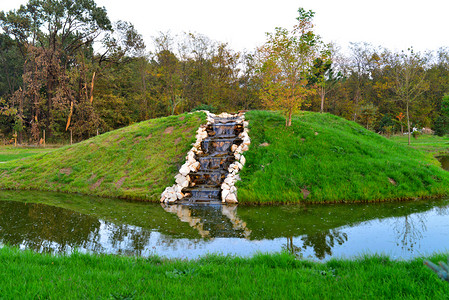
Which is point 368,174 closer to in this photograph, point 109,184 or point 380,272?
point 380,272

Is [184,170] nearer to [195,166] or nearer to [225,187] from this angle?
[195,166]

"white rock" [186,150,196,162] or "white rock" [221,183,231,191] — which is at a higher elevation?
"white rock" [186,150,196,162]

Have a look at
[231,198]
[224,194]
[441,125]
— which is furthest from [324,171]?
[441,125]

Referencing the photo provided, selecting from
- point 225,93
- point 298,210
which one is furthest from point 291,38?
point 225,93

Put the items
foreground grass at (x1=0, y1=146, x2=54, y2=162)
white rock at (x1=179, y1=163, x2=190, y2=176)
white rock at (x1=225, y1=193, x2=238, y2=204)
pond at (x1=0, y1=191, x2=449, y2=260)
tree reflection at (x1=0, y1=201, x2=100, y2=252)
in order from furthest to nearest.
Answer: foreground grass at (x1=0, y1=146, x2=54, y2=162), white rock at (x1=179, y1=163, x2=190, y2=176), white rock at (x1=225, y1=193, x2=238, y2=204), tree reflection at (x1=0, y1=201, x2=100, y2=252), pond at (x1=0, y1=191, x2=449, y2=260)

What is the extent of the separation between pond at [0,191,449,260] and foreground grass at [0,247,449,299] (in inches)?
41.0

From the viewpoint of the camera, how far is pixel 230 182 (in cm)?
1151

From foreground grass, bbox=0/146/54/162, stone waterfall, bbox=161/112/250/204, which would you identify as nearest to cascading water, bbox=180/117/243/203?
stone waterfall, bbox=161/112/250/204

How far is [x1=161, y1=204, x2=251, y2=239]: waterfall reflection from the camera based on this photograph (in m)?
7.29

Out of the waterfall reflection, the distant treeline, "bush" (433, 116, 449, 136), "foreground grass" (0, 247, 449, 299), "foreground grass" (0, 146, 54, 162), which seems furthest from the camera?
"bush" (433, 116, 449, 136)

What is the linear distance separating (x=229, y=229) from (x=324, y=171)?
6.21 metres

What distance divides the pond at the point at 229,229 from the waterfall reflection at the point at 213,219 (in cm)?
3

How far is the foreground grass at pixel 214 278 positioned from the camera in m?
3.56

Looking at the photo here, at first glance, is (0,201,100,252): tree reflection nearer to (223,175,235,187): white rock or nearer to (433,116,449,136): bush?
(223,175,235,187): white rock
